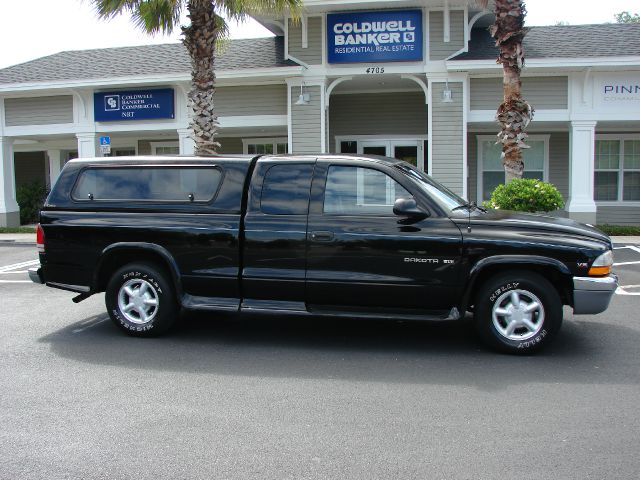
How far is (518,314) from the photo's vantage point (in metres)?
5.71

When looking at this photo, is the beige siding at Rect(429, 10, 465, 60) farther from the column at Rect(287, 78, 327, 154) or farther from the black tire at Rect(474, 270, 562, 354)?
the black tire at Rect(474, 270, 562, 354)

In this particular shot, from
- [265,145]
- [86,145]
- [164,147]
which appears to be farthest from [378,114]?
[86,145]

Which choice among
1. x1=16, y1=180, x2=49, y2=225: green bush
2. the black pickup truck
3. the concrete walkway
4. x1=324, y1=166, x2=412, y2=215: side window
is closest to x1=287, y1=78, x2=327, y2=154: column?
the concrete walkway

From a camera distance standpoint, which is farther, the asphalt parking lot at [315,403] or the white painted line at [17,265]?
the white painted line at [17,265]

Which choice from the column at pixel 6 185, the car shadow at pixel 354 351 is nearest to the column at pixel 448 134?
the car shadow at pixel 354 351

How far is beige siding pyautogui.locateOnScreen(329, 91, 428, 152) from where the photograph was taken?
1758cm

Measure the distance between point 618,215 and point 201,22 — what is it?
1284 centimetres

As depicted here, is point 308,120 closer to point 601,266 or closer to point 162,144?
point 162,144

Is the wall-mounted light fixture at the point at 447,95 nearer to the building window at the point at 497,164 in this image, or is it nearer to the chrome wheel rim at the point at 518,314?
the building window at the point at 497,164

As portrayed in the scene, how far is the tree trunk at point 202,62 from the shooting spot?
13062mm

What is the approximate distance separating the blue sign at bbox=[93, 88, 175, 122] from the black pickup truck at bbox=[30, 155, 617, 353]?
10.9m

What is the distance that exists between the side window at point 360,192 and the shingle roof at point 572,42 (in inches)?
406

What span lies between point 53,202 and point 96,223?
625 mm

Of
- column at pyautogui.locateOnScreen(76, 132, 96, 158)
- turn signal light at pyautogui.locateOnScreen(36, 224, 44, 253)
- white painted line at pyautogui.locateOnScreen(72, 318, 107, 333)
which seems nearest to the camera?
turn signal light at pyautogui.locateOnScreen(36, 224, 44, 253)
